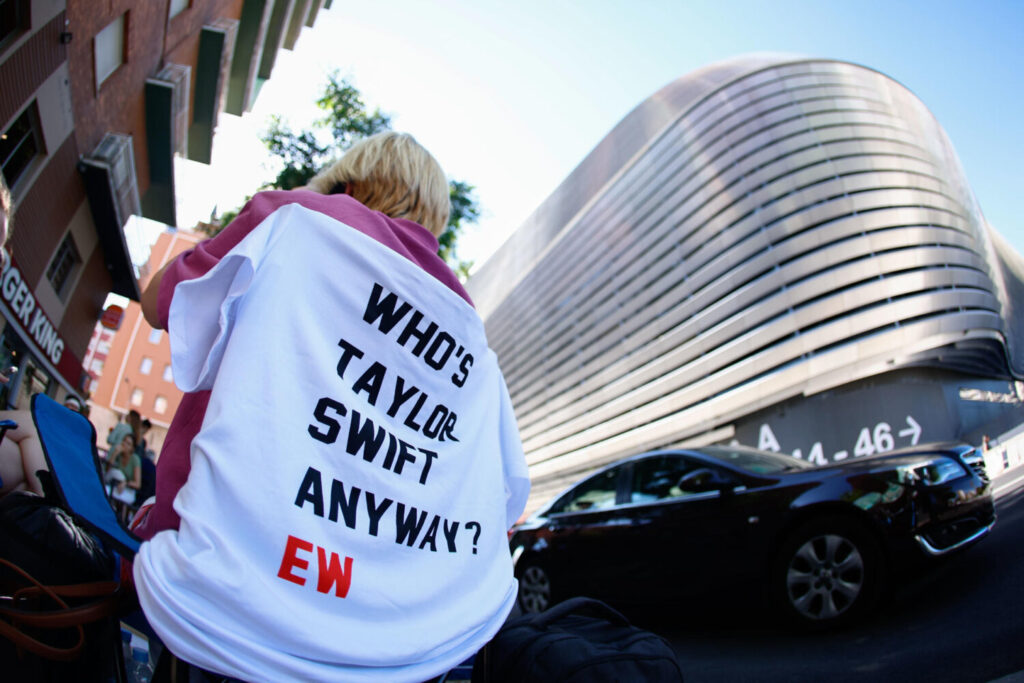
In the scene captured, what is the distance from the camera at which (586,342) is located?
41281 millimetres

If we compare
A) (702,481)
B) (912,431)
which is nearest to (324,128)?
(702,481)

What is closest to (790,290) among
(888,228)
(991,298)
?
(888,228)

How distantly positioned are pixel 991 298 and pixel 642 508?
82.3 ft

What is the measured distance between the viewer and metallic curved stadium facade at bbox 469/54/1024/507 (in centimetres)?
2252

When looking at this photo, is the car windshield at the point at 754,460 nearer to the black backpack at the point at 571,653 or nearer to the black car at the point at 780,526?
the black car at the point at 780,526

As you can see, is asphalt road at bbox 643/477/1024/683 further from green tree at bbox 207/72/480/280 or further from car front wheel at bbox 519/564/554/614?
green tree at bbox 207/72/480/280

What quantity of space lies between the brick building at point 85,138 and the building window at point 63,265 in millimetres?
32

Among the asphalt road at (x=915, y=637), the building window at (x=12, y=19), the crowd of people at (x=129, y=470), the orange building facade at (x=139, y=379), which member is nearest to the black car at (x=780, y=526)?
the asphalt road at (x=915, y=637)

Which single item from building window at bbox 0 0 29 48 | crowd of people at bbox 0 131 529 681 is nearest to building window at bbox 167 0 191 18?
building window at bbox 0 0 29 48

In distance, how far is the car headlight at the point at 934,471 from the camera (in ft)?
11.5

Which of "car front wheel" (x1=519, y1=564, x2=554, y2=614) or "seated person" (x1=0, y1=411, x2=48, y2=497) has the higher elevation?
"seated person" (x1=0, y1=411, x2=48, y2=497)

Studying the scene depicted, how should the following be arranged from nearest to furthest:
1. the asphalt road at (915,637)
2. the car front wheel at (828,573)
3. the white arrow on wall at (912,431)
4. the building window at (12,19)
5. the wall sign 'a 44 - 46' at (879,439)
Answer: the asphalt road at (915,637)
the car front wheel at (828,573)
the building window at (12,19)
the white arrow on wall at (912,431)
the wall sign 'a 44 - 46' at (879,439)

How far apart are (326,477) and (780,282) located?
29799mm

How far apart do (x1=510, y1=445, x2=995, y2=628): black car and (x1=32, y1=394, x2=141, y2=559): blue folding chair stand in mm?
3702
